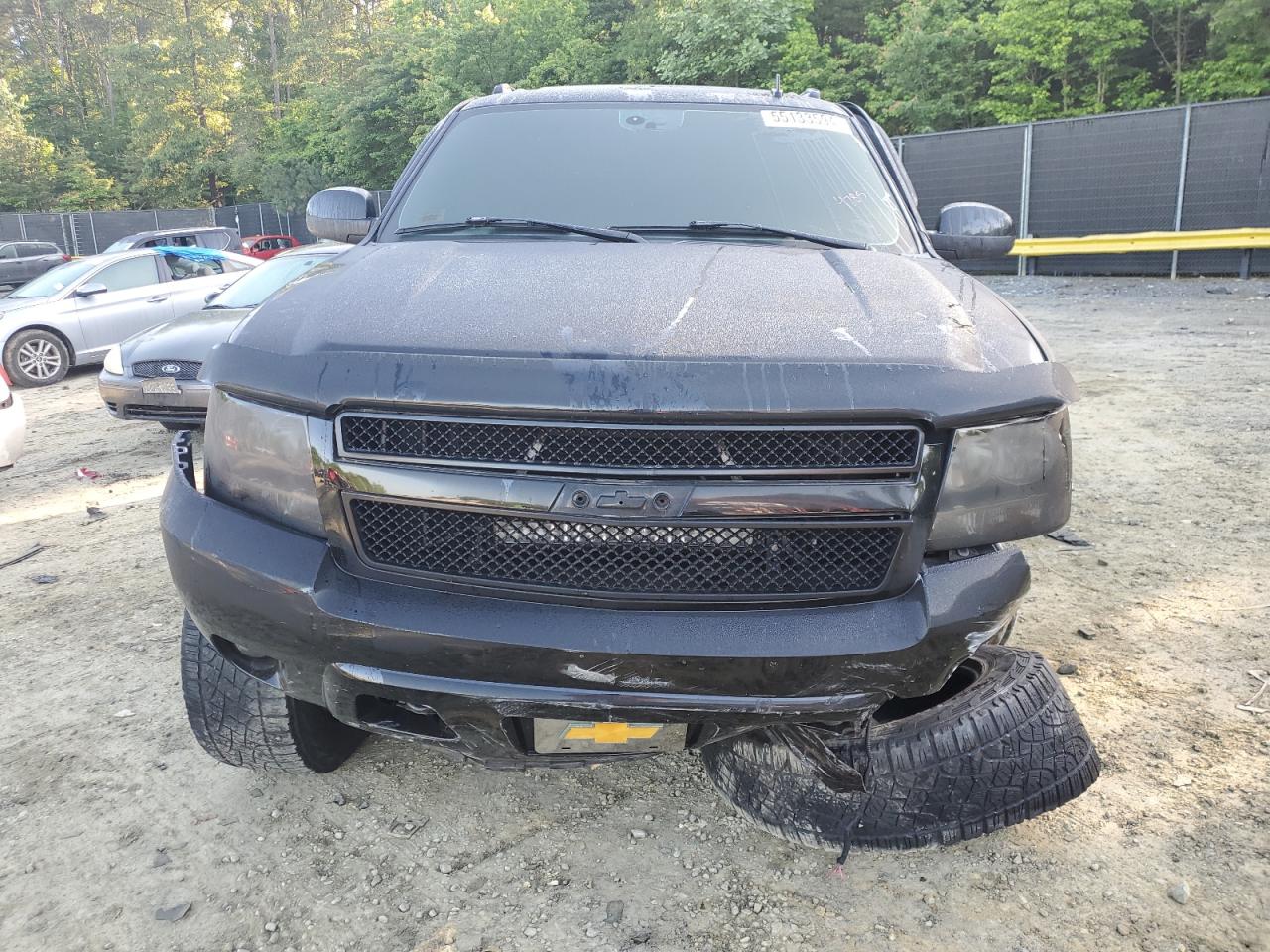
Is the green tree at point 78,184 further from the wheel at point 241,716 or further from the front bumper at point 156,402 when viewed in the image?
the wheel at point 241,716

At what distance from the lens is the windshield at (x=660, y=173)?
10.1 feet

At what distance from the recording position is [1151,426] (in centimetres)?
650

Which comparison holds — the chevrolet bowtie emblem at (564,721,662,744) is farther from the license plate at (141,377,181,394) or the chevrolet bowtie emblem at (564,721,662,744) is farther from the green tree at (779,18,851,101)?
the green tree at (779,18,851,101)

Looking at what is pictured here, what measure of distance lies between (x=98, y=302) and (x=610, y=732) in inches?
451

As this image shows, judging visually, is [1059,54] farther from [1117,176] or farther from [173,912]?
[173,912]

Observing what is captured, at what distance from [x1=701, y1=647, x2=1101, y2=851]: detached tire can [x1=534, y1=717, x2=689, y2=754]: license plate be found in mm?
331

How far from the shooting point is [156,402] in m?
6.93

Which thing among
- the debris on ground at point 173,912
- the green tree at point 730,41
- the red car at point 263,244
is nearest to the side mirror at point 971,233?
the debris on ground at point 173,912

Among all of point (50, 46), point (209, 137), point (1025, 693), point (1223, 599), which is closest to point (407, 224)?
point (1025, 693)

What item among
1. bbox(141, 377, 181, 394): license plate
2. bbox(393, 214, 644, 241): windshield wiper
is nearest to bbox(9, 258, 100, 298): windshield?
bbox(141, 377, 181, 394): license plate

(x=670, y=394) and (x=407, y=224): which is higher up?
(x=407, y=224)

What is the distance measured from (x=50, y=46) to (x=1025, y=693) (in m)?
71.8

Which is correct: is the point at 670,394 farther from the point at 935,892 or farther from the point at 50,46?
the point at 50,46

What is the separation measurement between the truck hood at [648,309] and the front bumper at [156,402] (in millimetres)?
4795
